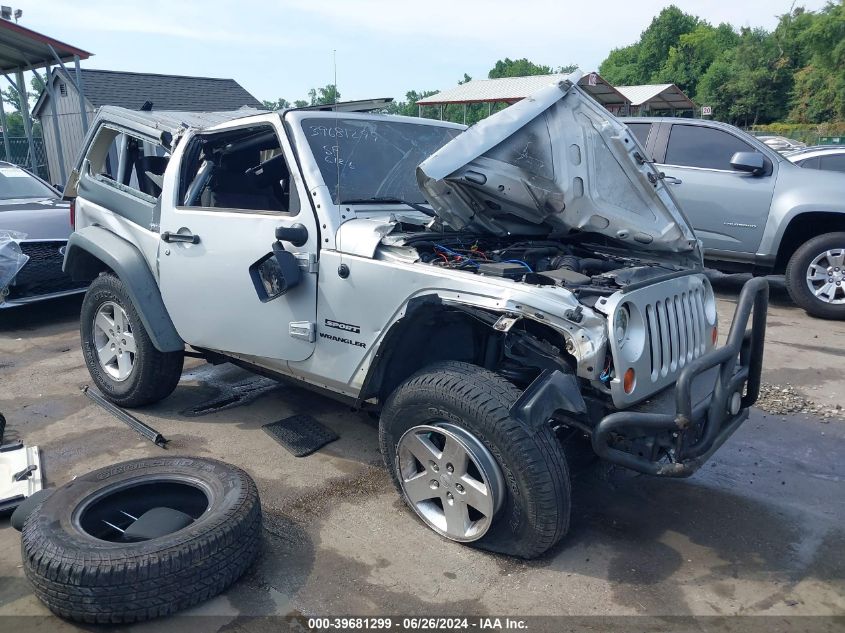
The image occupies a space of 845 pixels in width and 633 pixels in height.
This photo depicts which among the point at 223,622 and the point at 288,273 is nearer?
the point at 223,622

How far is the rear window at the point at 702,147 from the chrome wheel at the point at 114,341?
6.25 m

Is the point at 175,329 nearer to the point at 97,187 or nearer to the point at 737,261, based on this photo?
the point at 97,187

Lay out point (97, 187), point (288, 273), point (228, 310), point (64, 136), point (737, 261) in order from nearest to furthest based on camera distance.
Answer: point (288, 273), point (228, 310), point (97, 187), point (737, 261), point (64, 136)

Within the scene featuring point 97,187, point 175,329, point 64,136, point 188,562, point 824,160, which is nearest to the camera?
point 188,562

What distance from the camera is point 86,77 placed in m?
17.5

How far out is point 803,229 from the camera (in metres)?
7.50

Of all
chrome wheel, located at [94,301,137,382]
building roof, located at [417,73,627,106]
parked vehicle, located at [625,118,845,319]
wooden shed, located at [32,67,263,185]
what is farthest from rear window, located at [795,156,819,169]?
wooden shed, located at [32,67,263,185]

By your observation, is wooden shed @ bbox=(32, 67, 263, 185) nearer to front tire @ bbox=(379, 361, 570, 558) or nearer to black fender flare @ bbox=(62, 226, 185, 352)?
black fender flare @ bbox=(62, 226, 185, 352)

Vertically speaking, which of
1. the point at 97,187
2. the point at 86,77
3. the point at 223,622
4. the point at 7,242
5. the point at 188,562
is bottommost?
the point at 223,622

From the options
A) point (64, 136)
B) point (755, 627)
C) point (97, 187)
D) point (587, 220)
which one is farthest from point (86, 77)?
point (755, 627)

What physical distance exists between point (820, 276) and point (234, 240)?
6299 mm

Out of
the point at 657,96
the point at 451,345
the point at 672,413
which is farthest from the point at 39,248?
the point at 657,96

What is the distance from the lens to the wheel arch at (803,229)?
7309mm

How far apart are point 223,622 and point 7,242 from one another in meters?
3.33
